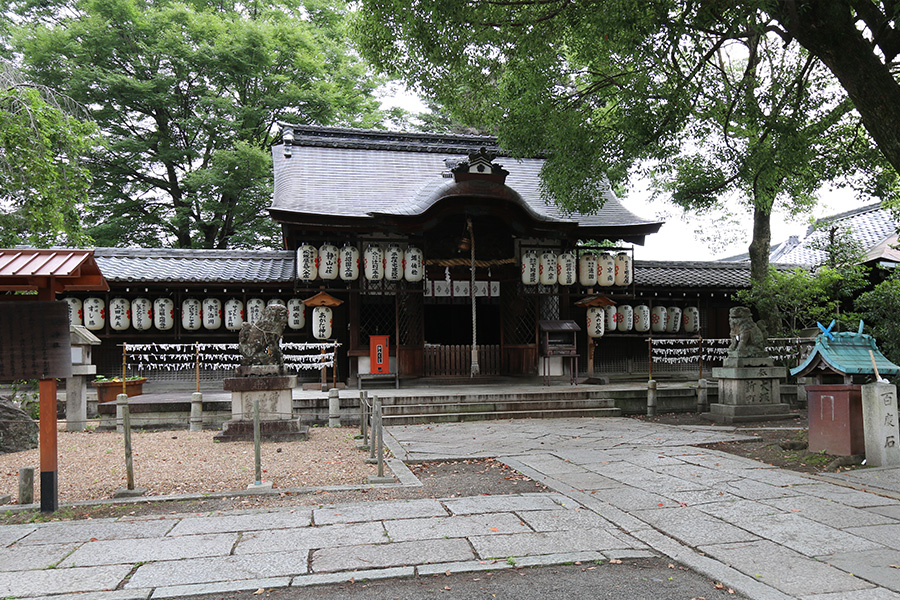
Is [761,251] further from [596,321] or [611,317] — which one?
[596,321]

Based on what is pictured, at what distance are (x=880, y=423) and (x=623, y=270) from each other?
986 cm

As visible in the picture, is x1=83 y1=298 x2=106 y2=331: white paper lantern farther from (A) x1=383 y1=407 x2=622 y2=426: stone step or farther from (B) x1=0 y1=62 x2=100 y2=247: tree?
(A) x1=383 y1=407 x2=622 y2=426: stone step

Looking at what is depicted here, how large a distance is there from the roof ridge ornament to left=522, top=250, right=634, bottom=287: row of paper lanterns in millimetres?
2258

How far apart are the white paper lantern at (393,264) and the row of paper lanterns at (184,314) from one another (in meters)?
1.90

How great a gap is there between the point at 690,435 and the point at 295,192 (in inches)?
Result: 472

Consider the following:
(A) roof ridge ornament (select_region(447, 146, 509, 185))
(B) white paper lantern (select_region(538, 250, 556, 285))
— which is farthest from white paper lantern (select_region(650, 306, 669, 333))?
(A) roof ridge ornament (select_region(447, 146, 509, 185))

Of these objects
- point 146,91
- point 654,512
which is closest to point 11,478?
point 654,512

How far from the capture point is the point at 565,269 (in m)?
16.2

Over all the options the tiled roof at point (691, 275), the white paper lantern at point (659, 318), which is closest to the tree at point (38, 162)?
the tiled roof at point (691, 275)

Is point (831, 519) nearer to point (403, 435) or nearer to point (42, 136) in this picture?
point (403, 435)

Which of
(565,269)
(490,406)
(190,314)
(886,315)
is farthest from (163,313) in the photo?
(886,315)

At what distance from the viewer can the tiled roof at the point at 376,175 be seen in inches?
637

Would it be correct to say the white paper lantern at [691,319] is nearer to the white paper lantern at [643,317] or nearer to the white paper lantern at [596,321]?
the white paper lantern at [643,317]

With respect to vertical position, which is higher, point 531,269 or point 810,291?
point 531,269
